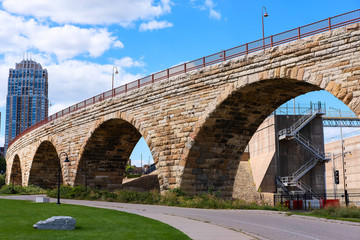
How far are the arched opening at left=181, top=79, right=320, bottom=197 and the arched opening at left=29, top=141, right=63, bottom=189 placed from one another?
90.1ft

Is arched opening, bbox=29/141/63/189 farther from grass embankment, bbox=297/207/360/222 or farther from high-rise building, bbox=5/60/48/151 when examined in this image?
high-rise building, bbox=5/60/48/151

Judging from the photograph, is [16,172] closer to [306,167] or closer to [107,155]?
[107,155]

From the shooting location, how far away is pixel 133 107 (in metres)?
28.5

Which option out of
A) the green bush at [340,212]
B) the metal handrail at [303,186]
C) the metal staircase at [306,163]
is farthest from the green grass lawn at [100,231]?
the metal handrail at [303,186]

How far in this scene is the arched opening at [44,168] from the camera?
156 ft

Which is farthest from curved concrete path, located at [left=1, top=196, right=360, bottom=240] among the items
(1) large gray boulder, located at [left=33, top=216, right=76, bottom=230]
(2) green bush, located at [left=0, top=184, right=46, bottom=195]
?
(2) green bush, located at [left=0, top=184, right=46, bottom=195]

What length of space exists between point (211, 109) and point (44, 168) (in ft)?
110

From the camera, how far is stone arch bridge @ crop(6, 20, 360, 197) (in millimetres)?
17484

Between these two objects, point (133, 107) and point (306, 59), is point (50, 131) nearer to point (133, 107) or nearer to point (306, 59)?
point (133, 107)

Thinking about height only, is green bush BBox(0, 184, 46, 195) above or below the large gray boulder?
below

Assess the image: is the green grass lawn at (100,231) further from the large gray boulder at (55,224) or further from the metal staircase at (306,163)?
the metal staircase at (306,163)

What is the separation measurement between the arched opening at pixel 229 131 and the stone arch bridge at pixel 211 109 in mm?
54

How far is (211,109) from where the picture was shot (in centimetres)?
2236

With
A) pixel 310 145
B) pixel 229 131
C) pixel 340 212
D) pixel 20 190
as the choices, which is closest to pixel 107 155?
pixel 20 190
